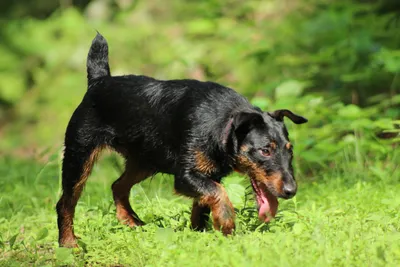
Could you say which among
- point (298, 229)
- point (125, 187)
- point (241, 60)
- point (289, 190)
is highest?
point (289, 190)

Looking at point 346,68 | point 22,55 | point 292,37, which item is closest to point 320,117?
point 346,68

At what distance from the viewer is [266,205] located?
516 centimetres

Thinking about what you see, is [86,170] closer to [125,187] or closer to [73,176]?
[73,176]

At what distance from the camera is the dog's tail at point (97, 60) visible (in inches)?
237

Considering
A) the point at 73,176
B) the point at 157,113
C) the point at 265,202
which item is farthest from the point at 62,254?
the point at 265,202

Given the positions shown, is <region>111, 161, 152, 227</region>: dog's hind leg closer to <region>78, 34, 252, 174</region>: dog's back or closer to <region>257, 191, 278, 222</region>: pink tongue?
<region>78, 34, 252, 174</region>: dog's back

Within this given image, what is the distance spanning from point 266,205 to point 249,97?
6.41m

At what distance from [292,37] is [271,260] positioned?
27.1 ft

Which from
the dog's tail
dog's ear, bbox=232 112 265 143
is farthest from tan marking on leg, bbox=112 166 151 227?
dog's ear, bbox=232 112 265 143

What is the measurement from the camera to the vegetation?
15.4ft

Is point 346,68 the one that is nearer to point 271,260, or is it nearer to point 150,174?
point 150,174

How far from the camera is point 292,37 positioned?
1179 cm

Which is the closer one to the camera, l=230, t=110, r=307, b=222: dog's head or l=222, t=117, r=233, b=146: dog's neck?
l=230, t=110, r=307, b=222: dog's head

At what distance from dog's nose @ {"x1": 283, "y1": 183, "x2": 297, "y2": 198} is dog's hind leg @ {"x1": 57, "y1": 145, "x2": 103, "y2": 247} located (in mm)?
1680
